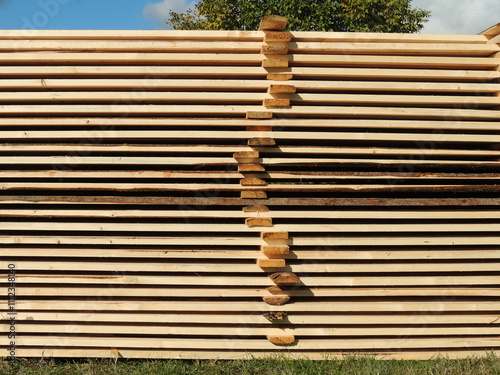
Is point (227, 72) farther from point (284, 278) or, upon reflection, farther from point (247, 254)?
point (284, 278)

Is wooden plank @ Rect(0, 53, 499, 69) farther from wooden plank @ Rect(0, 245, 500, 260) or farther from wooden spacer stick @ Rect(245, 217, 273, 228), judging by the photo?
wooden plank @ Rect(0, 245, 500, 260)

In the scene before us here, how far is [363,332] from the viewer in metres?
3.64

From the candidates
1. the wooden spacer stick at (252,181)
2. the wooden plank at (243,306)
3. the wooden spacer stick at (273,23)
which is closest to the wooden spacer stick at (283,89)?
the wooden spacer stick at (273,23)

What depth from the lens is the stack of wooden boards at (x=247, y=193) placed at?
3506 millimetres

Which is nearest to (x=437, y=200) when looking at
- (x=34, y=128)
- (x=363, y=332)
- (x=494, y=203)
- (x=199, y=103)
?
(x=494, y=203)

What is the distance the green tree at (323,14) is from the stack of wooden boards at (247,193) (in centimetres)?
650

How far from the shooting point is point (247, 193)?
3535mm

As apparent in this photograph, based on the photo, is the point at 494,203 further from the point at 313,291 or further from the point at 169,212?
the point at 169,212

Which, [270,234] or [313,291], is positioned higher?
[270,234]

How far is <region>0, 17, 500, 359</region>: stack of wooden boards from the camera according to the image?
351 centimetres

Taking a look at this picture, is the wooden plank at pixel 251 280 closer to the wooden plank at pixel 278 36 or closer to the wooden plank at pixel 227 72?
the wooden plank at pixel 227 72

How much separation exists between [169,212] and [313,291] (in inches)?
57.7

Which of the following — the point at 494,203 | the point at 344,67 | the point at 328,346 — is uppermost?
the point at 344,67

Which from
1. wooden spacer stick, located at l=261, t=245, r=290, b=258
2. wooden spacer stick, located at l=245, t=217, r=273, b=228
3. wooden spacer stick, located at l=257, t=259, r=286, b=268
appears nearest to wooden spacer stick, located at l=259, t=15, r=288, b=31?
wooden spacer stick, located at l=245, t=217, r=273, b=228
